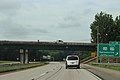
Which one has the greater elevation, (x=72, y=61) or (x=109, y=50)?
(x=109, y=50)

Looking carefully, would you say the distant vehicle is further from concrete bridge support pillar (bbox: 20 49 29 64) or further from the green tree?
the green tree

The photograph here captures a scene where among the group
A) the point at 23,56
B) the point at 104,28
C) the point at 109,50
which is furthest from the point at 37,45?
the point at 109,50

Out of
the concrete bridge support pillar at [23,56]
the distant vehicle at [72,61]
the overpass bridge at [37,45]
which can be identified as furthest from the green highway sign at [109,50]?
the concrete bridge support pillar at [23,56]

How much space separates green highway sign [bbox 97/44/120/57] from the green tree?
73.6 meters

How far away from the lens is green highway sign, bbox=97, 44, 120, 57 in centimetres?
A: 6548

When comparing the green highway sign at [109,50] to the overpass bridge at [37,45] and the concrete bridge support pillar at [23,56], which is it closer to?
the overpass bridge at [37,45]

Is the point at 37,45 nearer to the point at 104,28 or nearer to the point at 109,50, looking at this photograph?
the point at 104,28

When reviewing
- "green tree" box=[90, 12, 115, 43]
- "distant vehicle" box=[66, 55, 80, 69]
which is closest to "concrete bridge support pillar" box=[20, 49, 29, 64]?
"green tree" box=[90, 12, 115, 43]

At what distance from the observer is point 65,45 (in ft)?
400

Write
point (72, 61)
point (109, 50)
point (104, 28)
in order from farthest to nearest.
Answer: point (104, 28), point (109, 50), point (72, 61)

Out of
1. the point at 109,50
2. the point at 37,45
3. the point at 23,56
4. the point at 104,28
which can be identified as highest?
the point at 104,28

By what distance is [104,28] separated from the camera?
142500mm

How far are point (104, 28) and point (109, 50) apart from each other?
7721 centimetres

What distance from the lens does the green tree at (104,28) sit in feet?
464
